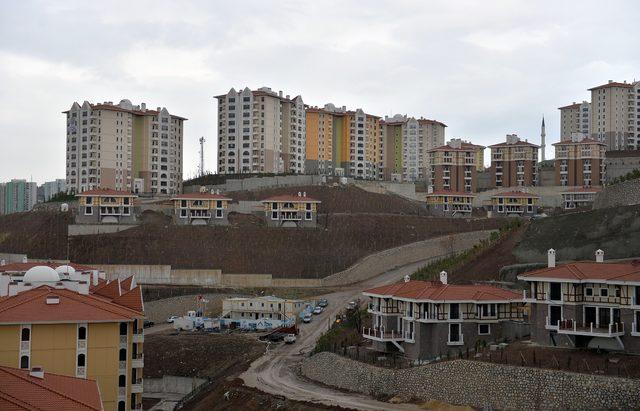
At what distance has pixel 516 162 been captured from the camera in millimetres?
139875

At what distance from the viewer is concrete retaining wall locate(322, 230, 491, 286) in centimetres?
9823

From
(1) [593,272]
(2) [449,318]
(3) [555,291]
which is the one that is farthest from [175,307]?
(1) [593,272]

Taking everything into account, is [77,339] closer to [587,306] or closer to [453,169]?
[587,306]

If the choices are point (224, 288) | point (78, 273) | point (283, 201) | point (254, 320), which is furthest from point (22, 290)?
point (283, 201)

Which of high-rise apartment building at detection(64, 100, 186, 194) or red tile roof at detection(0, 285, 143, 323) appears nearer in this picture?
red tile roof at detection(0, 285, 143, 323)

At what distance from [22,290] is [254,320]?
31701 millimetres

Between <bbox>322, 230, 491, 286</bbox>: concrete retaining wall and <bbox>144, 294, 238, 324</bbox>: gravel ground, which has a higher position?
<bbox>322, 230, 491, 286</bbox>: concrete retaining wall

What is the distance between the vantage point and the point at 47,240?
103m

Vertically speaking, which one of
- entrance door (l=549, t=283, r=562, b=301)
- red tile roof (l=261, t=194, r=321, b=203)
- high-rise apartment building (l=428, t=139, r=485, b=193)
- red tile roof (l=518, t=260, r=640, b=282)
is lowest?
entrance door (l=549, t=283, r=562, b=301)

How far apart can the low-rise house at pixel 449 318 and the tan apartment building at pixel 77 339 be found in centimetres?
1468

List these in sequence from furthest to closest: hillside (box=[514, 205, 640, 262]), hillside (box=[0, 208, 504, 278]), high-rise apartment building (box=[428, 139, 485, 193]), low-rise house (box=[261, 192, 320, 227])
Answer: high-rise apartment building (box=[428, 139, 485, 193]) → low-rise house (box=[261, 192, 320, 227]) → hillside (box=[0, 208, 504, 278]) → hillside (box=[514, 205, 640, 262])

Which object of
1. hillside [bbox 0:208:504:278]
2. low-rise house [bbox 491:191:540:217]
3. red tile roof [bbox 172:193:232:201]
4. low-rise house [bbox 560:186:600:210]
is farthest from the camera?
low-rise house [bbox 491:191:540:217]

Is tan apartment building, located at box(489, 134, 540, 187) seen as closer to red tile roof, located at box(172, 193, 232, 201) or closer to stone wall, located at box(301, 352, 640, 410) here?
red tile roof, located at box(172, 193, 232, 201)

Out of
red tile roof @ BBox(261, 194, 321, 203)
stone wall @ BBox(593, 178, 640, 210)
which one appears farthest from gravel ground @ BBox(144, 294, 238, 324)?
stone wall @ BBox(593, 178, 640, 210)
